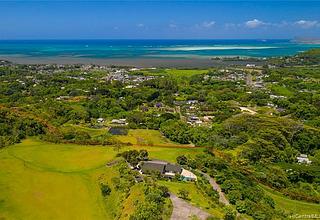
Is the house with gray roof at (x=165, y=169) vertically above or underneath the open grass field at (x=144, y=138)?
above

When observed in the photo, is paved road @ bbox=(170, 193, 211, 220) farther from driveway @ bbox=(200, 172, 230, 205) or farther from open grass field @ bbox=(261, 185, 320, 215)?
open grass field @ bbox=(261, 185, 320, 215)

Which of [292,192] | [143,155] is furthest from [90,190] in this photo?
[292,192]

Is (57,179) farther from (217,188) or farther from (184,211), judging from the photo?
(217,188)

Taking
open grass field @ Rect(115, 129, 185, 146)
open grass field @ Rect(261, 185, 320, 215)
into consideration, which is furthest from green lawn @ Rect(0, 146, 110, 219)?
open grass field @ Rect(261, 185, 320, 215)

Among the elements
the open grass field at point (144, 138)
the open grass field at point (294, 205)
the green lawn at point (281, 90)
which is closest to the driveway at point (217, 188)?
the open grass field at point (294, 205)

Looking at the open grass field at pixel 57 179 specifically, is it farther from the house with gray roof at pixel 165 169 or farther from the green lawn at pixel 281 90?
the green lawn at pixel 281 90

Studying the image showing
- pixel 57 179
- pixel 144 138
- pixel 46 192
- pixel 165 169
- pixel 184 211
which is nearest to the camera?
pixel 184 211

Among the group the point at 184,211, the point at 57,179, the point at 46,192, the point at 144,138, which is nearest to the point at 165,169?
the point at 184,211
